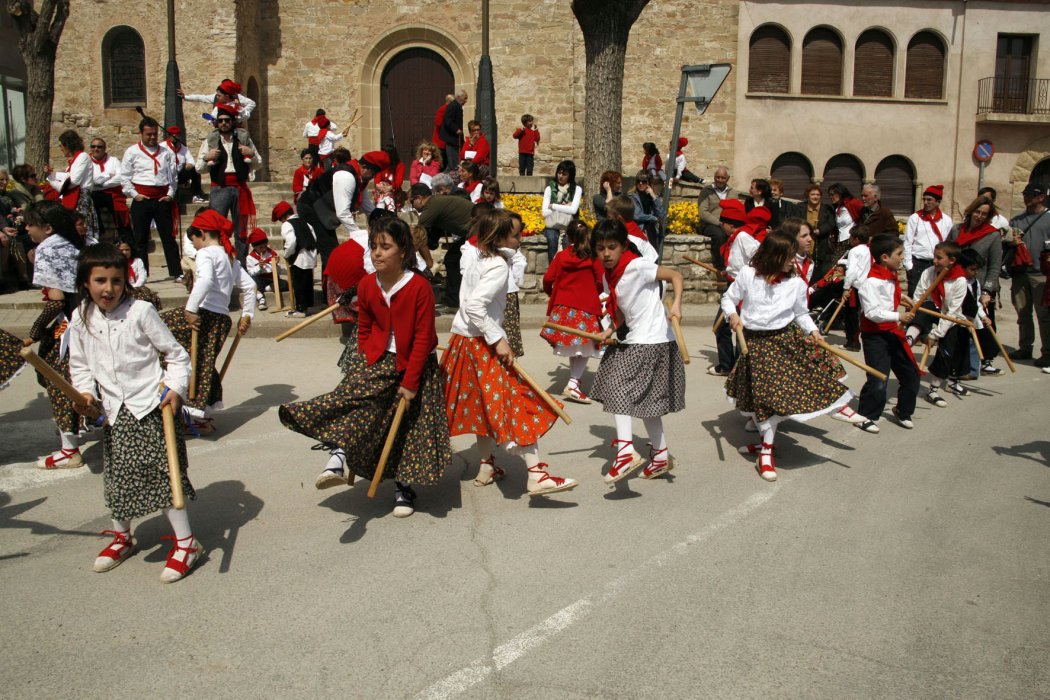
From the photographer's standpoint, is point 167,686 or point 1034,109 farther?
point 1034,109

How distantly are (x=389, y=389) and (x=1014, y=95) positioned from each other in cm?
2620

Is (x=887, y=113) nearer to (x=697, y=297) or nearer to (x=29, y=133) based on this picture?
(x=697, y=297)

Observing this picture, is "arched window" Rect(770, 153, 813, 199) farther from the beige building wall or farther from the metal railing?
the metal railing

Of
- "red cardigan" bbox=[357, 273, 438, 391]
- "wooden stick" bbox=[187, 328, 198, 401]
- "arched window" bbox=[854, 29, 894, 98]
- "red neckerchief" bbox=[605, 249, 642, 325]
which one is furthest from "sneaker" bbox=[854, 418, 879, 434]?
"arched window" bbox=[854, 29, 894, 98]

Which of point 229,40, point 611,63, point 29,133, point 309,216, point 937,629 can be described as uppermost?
point 229,40

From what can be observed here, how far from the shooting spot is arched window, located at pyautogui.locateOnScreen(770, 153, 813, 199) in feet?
83.1

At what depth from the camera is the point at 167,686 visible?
11.6ft

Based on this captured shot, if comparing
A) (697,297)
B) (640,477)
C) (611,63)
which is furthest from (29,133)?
(640,477)

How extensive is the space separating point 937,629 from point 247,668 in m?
2.99

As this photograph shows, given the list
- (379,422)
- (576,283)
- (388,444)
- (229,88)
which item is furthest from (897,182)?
(388,444)

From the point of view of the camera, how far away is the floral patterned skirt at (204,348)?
662 cm

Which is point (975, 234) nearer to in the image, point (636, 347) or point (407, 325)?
point (636, 347)

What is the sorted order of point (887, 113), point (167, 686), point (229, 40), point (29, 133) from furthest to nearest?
1. point (887, 113)
2. point (229, 40)
3. point (29, 133)
4. point (167, 686)

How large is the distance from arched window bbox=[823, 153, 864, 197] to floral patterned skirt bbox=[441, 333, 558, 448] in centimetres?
2223
